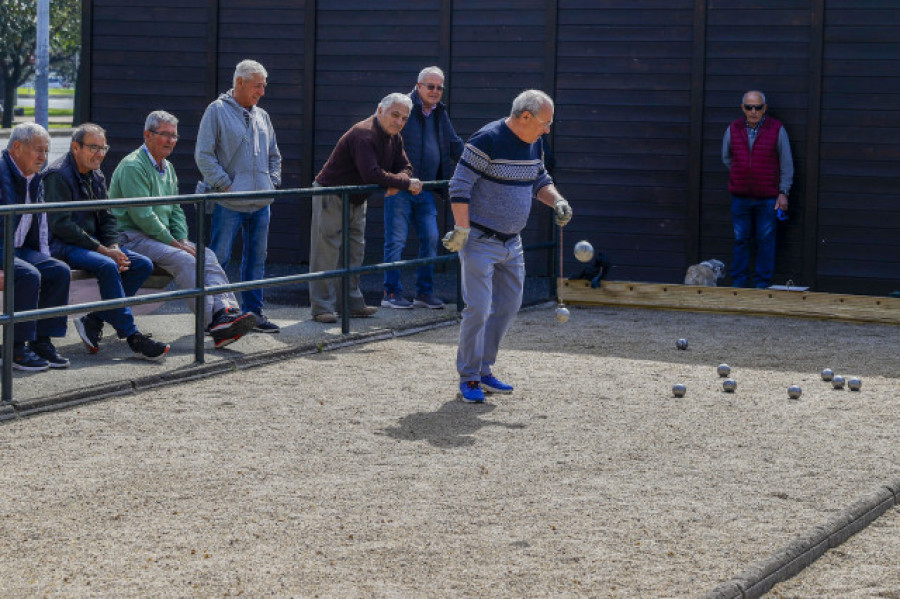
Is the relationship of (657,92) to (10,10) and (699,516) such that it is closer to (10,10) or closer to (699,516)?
(699,516)

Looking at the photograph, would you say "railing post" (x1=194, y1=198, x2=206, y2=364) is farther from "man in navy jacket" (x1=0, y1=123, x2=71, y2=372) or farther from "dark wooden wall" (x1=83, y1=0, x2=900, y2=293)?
"dark wooden wall" (x1=83, y1=0, x2=900, y2=293)

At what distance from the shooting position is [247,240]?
10.4 m

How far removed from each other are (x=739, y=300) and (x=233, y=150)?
4.15 metres

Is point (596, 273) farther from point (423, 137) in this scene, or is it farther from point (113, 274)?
point (113, 274)

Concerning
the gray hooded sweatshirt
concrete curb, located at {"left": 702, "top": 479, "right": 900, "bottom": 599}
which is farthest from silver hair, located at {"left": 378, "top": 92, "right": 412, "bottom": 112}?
concrete curb, located at {"left": 702, "top": 479, "right": 900, "bottom": 599}

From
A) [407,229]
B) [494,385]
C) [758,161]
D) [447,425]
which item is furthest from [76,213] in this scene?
[758,161]

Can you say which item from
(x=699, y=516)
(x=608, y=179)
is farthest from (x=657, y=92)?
(x=699, y=516)

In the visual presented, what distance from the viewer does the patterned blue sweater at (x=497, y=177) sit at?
26.4 ft

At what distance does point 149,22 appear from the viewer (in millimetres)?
15258

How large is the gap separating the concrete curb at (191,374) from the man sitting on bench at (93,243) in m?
0.27

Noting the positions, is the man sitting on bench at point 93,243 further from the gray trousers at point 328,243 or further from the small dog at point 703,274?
the small dog at point 703,274

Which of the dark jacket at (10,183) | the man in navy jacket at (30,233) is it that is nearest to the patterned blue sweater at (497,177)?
the man in navy jacket at (30,233)

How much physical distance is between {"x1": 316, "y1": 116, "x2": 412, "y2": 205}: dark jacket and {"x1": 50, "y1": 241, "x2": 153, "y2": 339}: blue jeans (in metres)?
1.88

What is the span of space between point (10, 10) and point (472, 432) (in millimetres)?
45773
